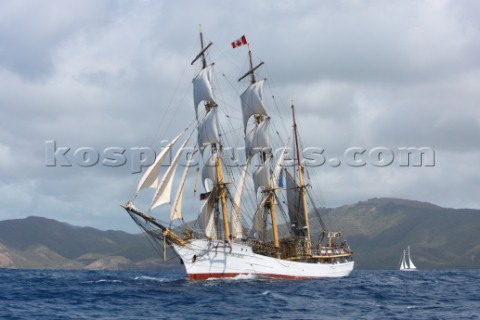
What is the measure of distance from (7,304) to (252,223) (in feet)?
134

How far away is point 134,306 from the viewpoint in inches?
1810

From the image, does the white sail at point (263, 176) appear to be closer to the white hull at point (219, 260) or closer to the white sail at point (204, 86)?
the white hull at point (219, 260)

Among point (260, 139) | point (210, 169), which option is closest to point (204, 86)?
point (210, 169)

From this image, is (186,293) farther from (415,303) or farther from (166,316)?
(415,303)

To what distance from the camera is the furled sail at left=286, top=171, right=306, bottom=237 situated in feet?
296

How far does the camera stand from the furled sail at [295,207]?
90.3m

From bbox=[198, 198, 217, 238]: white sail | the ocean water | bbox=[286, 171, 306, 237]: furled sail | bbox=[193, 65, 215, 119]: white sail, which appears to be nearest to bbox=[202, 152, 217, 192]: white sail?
bbox=[198, 198, 217, 238]: white sail

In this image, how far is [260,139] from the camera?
275ft

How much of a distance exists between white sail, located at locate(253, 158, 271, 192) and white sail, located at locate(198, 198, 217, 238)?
12649mm

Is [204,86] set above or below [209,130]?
above

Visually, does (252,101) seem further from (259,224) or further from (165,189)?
(165,189)

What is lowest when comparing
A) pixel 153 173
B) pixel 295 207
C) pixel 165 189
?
pixel 295 207

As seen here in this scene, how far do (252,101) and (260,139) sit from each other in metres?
5.39

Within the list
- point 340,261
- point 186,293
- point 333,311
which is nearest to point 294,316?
point 333,311
